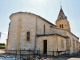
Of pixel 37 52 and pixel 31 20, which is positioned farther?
pixel 31 20

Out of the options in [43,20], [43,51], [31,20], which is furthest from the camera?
[43,20]

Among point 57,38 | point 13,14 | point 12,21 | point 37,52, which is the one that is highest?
point 13,14

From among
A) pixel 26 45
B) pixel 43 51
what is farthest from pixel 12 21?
pixel 43 51

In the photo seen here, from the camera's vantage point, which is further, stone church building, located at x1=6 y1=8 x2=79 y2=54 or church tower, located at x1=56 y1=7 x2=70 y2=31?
church tower, located at x1=56 y1=7 x2=70 y2=31

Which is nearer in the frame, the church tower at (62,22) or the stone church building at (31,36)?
the stone church building at (31,36)

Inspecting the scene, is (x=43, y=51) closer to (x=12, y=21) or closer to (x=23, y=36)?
(x=23, y=36)

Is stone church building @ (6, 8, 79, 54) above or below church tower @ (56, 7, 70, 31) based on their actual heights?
below

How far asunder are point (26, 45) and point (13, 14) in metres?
7.24

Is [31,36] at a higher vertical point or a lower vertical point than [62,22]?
lower

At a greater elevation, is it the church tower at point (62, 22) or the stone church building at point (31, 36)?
the church tower at point (62, 22)

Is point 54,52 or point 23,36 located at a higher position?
point 23,36

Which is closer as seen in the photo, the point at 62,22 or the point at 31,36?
the point at 31,36

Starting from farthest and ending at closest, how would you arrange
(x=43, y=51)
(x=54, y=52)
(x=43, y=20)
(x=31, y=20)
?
(x=43, y=20)
(x=31, y=20)
(x=43, y=51)
(x=54, y=52)

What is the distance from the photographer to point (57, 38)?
1898 centimetres
